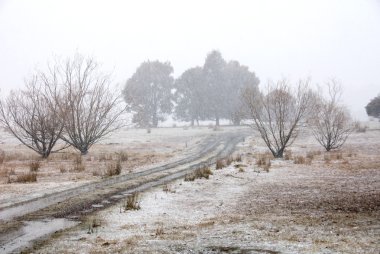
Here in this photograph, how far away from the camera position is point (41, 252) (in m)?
6.11

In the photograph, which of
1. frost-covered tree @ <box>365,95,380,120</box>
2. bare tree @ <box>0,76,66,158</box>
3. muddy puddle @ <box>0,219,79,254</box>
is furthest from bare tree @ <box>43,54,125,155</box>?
frost-covered tree @ <box>365,95,380,120</box>

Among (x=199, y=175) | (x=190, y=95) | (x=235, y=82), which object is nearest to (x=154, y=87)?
(x=190, y=95)

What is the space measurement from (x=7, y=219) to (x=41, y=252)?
2.90m

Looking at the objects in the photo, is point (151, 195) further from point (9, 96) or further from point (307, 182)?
point (9, 96)

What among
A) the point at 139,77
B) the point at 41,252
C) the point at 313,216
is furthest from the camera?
the point at 139,77

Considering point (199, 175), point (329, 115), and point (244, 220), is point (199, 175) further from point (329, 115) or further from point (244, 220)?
point (329, 115)

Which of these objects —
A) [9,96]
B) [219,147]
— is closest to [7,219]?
[9,96]

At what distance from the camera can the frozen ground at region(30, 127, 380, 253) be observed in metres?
6.16

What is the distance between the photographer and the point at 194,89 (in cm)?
6119

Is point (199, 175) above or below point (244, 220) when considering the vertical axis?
above

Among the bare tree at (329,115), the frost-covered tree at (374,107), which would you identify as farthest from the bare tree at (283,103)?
the frost-covered tree at (374,107)

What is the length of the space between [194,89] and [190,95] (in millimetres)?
1925

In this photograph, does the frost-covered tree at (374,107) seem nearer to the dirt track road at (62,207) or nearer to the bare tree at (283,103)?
the bare tree at (283,103)

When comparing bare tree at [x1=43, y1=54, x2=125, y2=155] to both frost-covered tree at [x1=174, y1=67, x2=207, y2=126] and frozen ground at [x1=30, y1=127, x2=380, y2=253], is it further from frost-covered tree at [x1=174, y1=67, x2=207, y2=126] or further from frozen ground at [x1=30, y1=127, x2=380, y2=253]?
frost-covered tree at [x1=174, y1=67, x2=207, y2=126]
